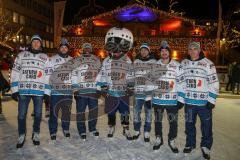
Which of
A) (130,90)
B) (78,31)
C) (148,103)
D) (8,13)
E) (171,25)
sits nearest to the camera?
(148,103)

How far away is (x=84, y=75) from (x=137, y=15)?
25.2 meters

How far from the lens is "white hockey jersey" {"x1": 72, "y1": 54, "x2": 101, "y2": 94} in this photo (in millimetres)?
7137

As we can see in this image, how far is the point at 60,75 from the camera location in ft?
23.2

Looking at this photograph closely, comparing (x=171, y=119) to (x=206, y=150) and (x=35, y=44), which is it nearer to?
(x=206, y=150)

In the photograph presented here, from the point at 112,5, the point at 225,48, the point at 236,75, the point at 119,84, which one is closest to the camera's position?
the point at 119,84

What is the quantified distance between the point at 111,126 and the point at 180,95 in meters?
1.89

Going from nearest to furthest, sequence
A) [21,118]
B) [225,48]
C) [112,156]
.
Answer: [112,156] → [21,118] → [225,48]

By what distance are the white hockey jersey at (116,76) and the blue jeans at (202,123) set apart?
1.53 meters

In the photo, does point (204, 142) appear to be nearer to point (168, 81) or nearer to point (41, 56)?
point (168, 81)

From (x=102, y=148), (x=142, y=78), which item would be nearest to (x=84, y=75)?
(x=142, y=78)

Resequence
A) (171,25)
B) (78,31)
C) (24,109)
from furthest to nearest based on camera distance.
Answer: (171,25), (78,31), (24,109)

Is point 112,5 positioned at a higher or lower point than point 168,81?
higher

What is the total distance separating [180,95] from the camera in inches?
245

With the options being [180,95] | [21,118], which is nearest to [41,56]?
[21,118]
